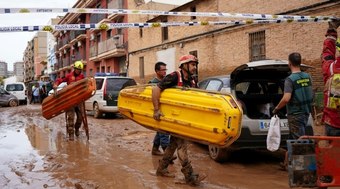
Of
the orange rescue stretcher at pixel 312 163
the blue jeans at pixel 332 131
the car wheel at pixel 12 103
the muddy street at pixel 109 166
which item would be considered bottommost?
the car wheel at pixel 12 103

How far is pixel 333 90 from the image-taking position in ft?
13.6

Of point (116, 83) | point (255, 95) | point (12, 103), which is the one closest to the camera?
point (255, 95)

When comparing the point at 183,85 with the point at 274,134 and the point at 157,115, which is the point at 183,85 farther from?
the point at 274,134

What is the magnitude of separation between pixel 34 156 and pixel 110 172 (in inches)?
86.5

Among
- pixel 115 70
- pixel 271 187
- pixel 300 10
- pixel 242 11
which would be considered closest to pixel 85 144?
pixel 271 187

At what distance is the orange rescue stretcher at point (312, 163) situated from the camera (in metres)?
3.64

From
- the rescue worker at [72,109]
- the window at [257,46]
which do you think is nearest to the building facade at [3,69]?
the window at [257,46]

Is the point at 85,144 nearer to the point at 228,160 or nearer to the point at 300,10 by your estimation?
the point at 228,160

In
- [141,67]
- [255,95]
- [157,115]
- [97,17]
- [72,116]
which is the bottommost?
[72,116]

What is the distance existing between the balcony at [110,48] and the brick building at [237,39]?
12.8ft

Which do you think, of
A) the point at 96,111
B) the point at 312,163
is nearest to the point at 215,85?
the point at 312,163

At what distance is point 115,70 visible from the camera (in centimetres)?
3397

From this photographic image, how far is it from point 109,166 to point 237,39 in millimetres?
12582

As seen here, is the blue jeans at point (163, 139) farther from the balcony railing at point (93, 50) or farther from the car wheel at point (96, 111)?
the balcony railing at point (93, 50)
